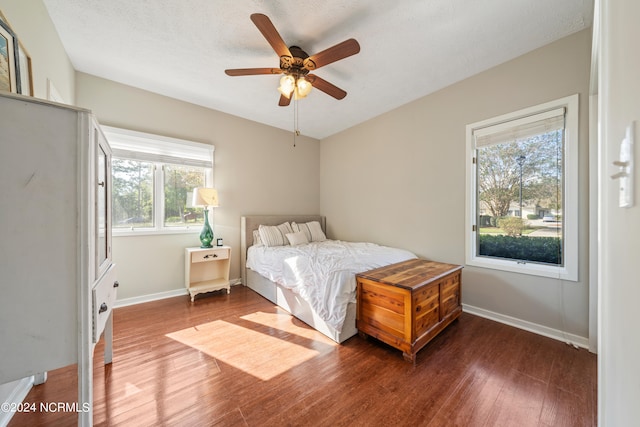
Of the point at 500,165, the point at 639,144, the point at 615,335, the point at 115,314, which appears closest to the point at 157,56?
the point at 115,314

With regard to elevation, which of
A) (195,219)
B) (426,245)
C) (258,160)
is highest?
(258,160)

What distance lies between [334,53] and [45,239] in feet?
6.71

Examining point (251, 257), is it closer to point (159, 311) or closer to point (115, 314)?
point (159, 311)

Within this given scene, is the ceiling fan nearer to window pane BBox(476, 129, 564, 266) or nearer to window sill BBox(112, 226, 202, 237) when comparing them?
window pane BBox(476, 129, 564, 266)

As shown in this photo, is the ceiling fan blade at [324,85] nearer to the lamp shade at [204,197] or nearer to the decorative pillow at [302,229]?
the lamp shade at [204,197]

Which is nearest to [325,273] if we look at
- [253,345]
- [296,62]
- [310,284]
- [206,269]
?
[310,284]

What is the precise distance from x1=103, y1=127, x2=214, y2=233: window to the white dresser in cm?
247

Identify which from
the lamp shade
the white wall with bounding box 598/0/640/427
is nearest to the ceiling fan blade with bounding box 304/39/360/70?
the white wall with bounding box 598/0/640/427

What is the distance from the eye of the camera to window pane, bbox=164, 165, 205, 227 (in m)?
3.27

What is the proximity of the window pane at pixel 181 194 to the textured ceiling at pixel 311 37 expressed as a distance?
107 centimetres

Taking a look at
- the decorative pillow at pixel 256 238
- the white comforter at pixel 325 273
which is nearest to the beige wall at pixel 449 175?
the white comforter at pixel 325 273

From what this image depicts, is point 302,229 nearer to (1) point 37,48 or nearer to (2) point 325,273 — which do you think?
(2) point 325,273

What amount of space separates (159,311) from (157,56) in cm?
280

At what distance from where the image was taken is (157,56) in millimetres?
2398
